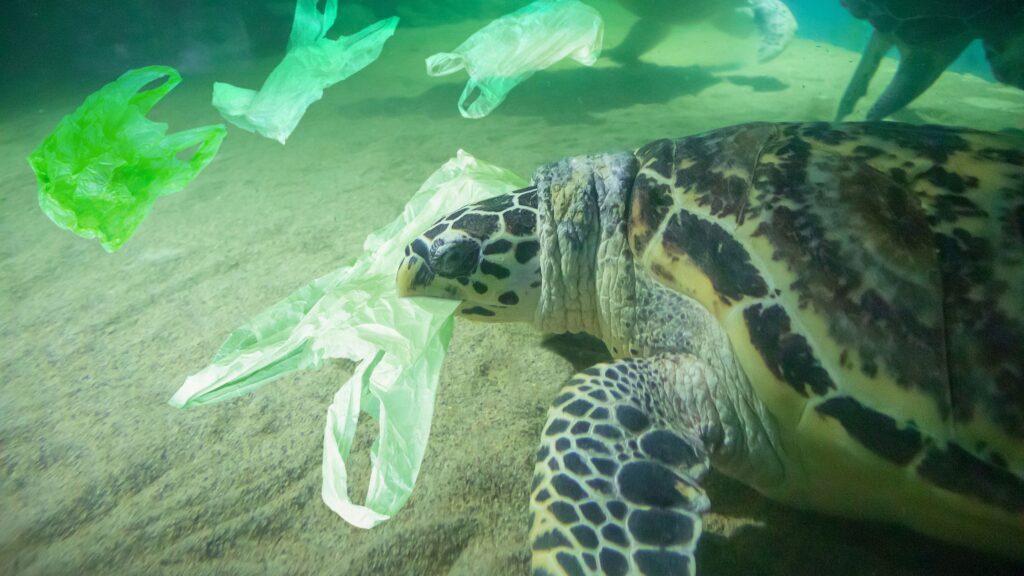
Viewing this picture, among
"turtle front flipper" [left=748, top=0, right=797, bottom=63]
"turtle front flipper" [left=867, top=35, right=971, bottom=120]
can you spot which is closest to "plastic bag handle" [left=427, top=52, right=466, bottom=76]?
"turtle front flipper" [left=867, top=35, right=971, bottom=120]

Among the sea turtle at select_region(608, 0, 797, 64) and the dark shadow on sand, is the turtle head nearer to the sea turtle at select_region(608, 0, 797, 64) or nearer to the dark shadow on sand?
the dark shadow on sand

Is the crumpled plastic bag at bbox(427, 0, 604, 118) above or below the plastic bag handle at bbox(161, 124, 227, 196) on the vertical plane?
above

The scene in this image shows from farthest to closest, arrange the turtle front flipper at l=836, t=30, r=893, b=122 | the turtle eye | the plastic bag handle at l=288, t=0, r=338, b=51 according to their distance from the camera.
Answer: the turtle front flipper at l=836, t=30, r=893, b=122, the plastic bag handle at l=288, t=0, r=338, b=51, the turtle eye

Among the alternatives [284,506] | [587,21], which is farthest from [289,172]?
[284,506]

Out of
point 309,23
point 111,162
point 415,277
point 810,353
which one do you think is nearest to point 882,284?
point 810,353

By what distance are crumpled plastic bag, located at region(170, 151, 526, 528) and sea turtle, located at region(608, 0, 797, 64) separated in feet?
23.8

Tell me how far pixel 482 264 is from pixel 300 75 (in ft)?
6.56

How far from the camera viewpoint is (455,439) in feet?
5.40

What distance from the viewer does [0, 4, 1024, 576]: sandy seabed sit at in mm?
1336

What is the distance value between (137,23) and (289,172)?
807cm

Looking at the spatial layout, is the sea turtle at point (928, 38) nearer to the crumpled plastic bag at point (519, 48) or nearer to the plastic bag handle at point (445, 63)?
the crumpled plastic bag at point (519, 48)

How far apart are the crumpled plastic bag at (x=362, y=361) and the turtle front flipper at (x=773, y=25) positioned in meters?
8.59

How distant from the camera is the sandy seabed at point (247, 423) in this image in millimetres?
1336

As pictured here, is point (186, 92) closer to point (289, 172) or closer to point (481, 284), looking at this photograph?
point (289, 172)
